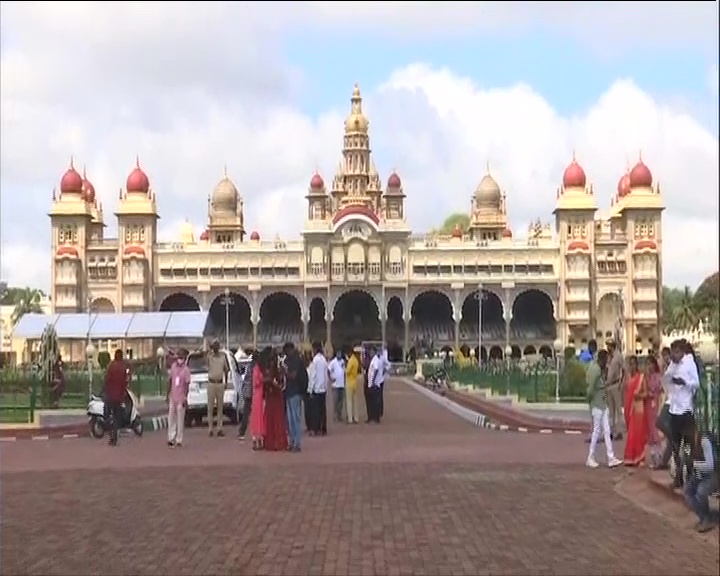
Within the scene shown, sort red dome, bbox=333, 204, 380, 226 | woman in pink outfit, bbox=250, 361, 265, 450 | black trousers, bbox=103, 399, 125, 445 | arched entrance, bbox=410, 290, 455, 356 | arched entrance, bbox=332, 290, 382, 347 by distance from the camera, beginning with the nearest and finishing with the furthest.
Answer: woman in pink outfit, bbox=250, 361, 265, 450 → black trousers, bbox=103, 399, 125, 445 → red dome, bbox=333, 204, 380, 226 → arched entrance, bbox=410, 290, 455, 356 → arched entrance, bbox=332, 290, 382, 347

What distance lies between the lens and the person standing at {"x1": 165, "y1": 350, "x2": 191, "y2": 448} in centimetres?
1533

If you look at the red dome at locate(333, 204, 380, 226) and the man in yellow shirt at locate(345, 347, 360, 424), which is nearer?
the man in yellow shirt at locate(345, 347, 360, 424)

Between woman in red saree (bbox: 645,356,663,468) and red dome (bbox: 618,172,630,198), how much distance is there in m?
67.2

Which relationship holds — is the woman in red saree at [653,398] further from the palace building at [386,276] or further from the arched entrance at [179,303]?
the arched entrance at [179,303]

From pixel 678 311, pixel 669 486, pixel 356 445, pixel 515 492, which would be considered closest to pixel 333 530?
pixel 515 492

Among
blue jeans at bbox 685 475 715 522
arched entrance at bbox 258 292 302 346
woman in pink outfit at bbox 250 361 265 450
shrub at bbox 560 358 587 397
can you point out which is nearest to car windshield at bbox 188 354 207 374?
woman in pink outfit at bbox 250 361 265 450

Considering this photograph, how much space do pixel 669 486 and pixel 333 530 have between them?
10.6ft

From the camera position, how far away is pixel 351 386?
20734 mm

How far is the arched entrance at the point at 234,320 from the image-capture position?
7544 centimetres

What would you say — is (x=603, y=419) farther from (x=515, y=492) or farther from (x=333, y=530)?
(x=333, y=530)

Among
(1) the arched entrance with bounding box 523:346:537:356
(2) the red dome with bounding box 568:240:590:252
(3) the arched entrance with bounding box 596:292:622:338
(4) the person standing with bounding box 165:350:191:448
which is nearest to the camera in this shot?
(4) the person standing with bounding box 165:350:191:448

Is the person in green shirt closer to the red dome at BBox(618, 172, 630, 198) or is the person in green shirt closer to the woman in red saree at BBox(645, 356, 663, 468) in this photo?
the woman in red saree at BBox(645, 356, 663, 468)

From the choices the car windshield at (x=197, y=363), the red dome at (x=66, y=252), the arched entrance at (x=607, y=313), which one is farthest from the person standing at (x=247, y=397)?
the red dome at (x=66, y=252)

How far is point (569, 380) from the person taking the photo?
24.2 meters
